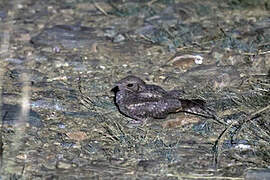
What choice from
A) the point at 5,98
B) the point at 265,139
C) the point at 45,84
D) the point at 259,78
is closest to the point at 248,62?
the point at 259,78

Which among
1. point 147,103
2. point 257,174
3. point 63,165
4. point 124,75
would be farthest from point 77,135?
point 257,174

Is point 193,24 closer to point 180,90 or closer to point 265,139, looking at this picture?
point 180,90

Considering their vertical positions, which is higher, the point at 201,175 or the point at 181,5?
the point at 181,5

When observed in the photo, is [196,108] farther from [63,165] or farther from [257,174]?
[63,165]

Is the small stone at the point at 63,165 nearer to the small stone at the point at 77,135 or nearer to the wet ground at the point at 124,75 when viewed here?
the wet ground at the point at 124,75

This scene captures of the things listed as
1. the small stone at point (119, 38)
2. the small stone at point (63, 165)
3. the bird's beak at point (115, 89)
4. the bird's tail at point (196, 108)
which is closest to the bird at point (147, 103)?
the bird's tail at point (196, 108)

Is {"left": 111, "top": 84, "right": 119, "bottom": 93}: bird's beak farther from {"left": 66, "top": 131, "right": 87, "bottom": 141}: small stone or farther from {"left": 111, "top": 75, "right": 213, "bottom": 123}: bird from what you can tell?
{"left": 66, "top": 131, "right": 87, "bottom": 141}: small stone

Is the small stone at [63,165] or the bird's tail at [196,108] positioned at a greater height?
the bird's tail at [196,108]
